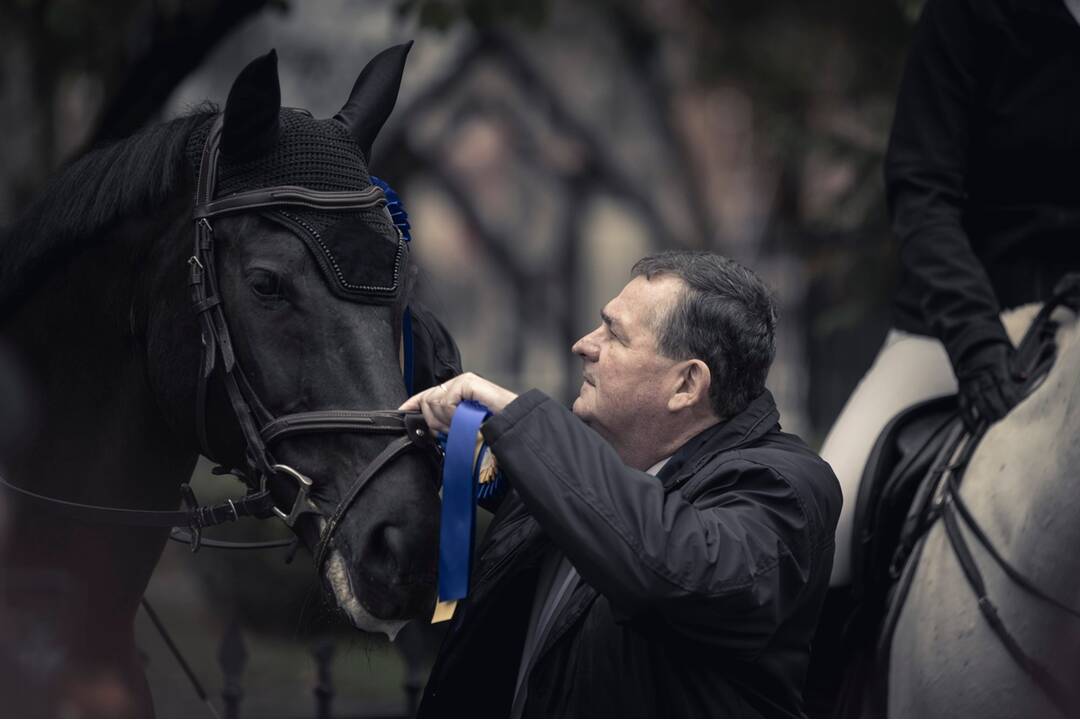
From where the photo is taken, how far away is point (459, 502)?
2139 millimetres

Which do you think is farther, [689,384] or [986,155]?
[986,155]

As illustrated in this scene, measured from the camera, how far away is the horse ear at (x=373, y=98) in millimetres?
2709

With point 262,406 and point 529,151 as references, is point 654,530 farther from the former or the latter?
point 529,151

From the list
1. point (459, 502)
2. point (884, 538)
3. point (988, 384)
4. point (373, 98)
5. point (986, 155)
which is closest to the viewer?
point (459, 502)

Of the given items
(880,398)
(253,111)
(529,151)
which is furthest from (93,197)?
(529,151)

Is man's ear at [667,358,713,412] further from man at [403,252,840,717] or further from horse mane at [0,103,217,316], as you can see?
horse mane at [0,103,217,316]

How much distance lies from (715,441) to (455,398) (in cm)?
49

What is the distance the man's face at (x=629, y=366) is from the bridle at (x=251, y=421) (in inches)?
11.9

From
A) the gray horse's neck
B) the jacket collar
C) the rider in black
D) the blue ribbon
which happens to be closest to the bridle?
the blue ribbon

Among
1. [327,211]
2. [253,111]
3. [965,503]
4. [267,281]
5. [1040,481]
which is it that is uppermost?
[253,111]

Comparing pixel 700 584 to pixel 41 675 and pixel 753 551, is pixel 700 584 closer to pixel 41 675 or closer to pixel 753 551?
pixel 753 551

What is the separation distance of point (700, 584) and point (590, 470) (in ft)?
0.78

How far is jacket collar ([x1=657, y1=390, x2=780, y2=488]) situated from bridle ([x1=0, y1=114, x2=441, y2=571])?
1.36ft

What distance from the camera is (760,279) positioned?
8.10ft
